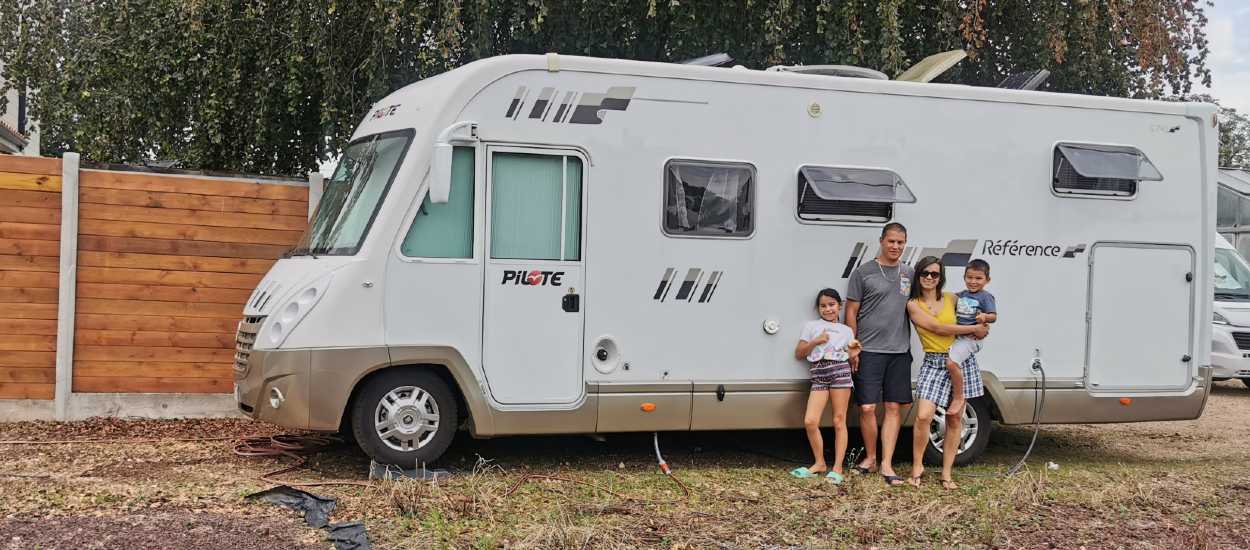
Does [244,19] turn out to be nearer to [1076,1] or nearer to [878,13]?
[878,13]

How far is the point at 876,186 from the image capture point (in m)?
7.80

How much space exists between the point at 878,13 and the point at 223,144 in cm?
695

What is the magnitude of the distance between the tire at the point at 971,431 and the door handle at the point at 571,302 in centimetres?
275

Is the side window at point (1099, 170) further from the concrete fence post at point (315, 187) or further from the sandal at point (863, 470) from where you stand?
the concrete fence post at point (315, 187)

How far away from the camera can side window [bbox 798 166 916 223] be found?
770 centimetres

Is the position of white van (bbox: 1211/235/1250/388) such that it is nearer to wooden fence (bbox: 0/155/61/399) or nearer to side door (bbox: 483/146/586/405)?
side door (bbox: 483/146/586/405)

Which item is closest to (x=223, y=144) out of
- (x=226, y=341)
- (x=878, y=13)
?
(x=226, y=341)

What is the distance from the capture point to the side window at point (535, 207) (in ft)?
23.8

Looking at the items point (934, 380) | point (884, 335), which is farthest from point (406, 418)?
point (934, 380)

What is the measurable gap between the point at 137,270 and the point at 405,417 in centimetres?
296

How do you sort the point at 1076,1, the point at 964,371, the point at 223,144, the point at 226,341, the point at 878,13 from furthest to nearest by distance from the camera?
the point at 223,144, the point at 1076,1, the point at 878,13, the point at 226,341, the point at 964,371

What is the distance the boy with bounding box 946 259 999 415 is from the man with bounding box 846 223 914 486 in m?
0.31

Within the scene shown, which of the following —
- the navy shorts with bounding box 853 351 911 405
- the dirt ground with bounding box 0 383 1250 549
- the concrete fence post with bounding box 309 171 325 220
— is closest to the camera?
the dirt ground with bounding box 0 383 1250 549

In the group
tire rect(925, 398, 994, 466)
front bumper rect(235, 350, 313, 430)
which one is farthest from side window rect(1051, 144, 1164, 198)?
front bumper rect(235, 350, 313, 430)
